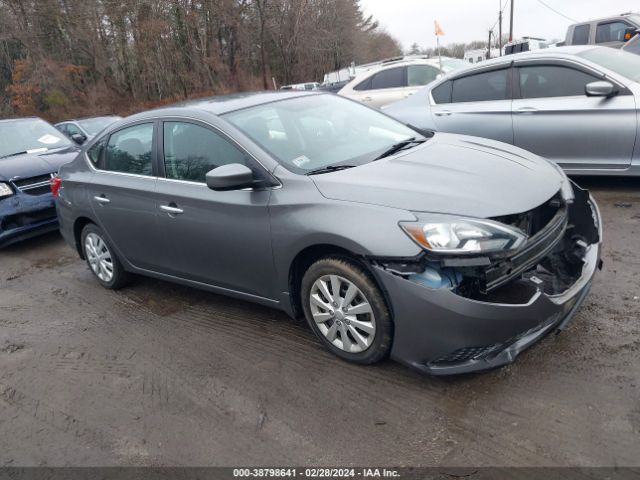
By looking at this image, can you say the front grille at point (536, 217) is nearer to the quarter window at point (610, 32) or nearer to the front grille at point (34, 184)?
the front grille at point (34, 184)

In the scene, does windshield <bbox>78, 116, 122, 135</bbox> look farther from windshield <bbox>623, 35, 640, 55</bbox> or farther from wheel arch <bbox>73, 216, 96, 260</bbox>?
windshield <bbox>623, 35, 640, 55</bbox>

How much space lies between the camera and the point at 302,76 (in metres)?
42.9

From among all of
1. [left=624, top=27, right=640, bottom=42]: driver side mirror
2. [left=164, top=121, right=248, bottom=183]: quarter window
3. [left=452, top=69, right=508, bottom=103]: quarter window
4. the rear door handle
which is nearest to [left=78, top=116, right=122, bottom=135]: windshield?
[left=452, top=69, right=508, bottom=103]: quarter window

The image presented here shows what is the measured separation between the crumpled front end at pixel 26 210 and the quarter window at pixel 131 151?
8.53 feet

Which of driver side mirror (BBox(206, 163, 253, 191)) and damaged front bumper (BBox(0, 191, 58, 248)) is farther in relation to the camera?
damaged front bumper (BBox(0, 191, 58, 248))

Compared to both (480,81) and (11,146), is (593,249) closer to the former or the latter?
(480,81)

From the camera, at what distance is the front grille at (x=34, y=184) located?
668 cm

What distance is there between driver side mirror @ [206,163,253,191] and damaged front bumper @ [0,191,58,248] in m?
4.46

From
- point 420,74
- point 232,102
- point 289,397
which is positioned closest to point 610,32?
point 420,74

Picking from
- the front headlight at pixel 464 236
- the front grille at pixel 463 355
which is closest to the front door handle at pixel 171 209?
the front headlight at pixel 464 236

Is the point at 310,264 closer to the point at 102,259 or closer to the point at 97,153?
the point at 102,259

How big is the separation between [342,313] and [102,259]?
2841mm

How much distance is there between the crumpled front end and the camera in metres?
6.55

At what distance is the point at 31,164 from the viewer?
275 inches
